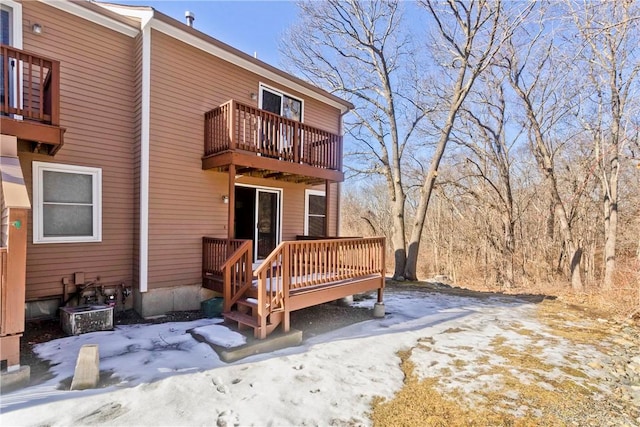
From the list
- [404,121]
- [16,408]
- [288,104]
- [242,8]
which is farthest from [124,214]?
[404,121]

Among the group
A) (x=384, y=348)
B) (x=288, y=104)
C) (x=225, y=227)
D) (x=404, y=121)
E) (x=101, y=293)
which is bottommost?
(x=384, y=348)

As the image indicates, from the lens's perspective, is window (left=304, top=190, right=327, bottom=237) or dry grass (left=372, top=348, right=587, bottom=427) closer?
dry grass (left=372, top=348, right=587, bottom=427)

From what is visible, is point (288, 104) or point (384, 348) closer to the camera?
point (384, 348)

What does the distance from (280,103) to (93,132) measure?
4.44 m

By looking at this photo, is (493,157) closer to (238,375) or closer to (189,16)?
(189,16)

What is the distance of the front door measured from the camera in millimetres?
8070

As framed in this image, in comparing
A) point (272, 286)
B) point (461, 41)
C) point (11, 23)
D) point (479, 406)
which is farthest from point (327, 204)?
point (461, 41)

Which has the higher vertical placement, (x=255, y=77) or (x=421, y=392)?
(x=255, y=77)

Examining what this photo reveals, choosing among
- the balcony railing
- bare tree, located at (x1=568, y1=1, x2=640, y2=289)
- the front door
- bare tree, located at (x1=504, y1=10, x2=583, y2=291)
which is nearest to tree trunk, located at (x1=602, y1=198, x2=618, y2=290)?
bare tree, located at (x1=568, y1=1, x2=640, y2=289)

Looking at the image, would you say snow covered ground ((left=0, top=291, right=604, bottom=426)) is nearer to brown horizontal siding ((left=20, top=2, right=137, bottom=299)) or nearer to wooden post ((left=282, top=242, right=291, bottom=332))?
wooden post ((left=282, top=242, right=291, bottom=332))

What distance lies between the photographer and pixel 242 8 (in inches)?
323

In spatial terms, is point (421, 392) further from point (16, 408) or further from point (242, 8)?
point (242, 8)

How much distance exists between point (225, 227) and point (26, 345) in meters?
A: 3.84

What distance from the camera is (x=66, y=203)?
5609 millimetres
